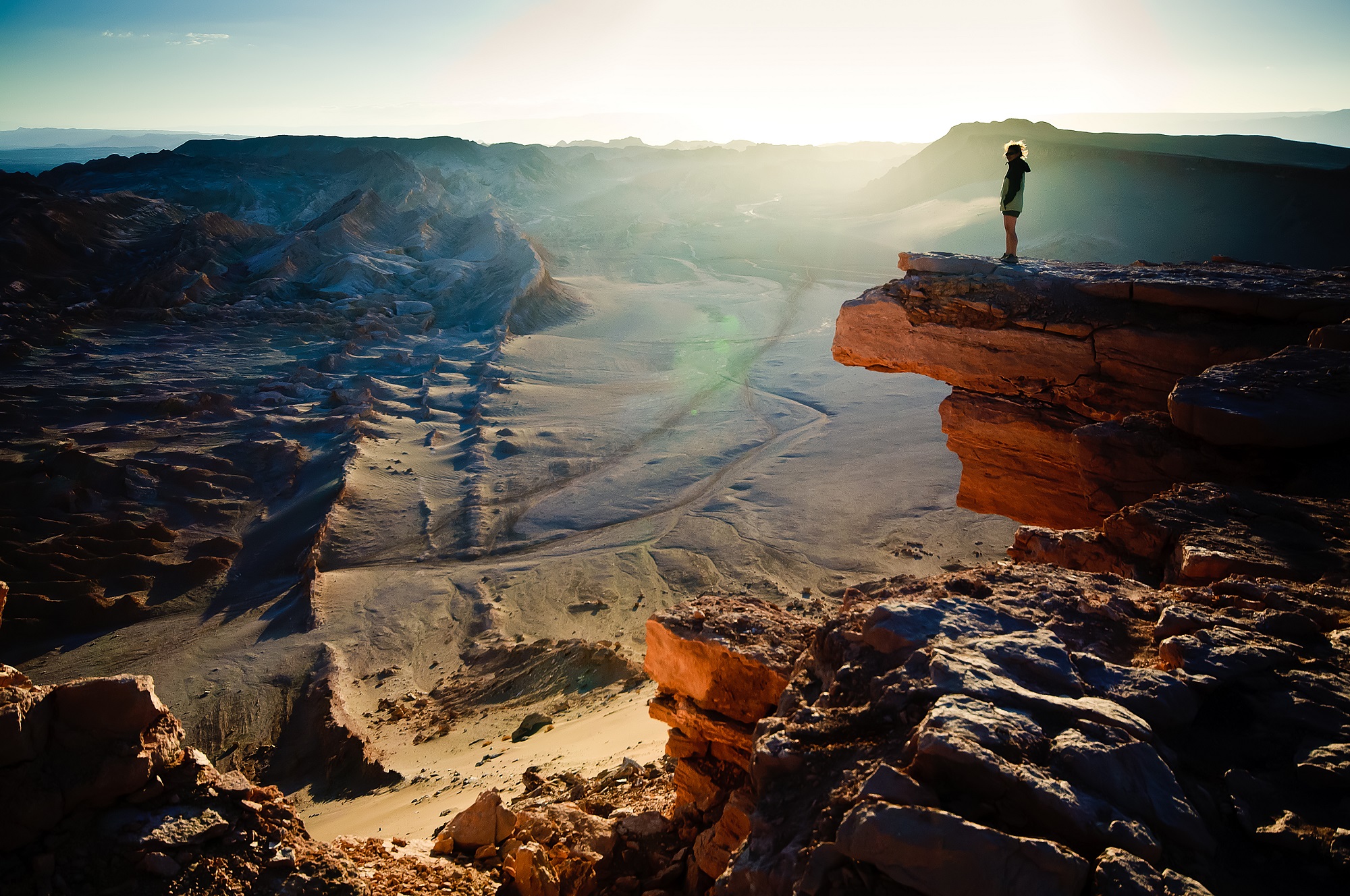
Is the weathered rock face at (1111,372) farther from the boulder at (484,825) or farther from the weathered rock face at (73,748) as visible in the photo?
the weathered rock face at (73,748)

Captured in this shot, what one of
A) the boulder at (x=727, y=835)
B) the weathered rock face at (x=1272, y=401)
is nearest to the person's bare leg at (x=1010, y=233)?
the weathered rock face at (x=1272, y=401)

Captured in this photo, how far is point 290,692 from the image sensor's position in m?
10.8

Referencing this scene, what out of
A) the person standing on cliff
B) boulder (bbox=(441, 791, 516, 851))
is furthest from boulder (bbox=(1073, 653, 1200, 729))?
the person standing on cliff

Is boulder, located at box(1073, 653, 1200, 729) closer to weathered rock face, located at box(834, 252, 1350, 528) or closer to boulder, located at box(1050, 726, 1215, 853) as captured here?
boulder, located at box(1050, 726, 1215, 853)

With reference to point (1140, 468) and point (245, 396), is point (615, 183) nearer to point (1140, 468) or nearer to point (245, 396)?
point (245, 396)

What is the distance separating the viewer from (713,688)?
188 inches

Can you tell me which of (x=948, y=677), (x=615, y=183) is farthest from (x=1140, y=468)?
(x=615, y=183)

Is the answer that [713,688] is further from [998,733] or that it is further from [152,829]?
[152,829]

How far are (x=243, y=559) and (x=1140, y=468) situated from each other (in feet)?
51.1

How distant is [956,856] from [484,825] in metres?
4.15

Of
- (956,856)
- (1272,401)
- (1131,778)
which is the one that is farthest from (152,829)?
(1272,401)

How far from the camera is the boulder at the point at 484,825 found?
17.4 feet

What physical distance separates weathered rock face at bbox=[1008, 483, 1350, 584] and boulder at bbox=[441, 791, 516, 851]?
4.65 m

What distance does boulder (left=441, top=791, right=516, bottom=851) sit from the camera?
17.4ft
